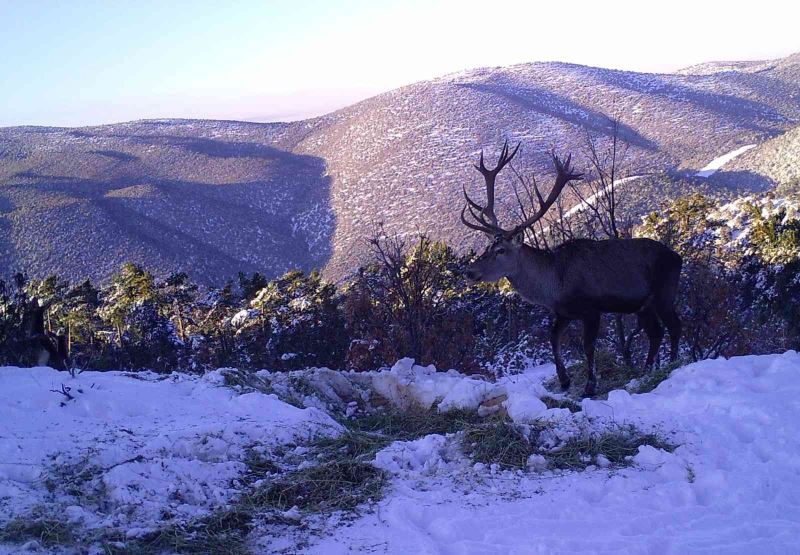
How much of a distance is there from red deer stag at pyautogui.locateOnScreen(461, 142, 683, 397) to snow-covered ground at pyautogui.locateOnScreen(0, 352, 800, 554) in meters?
1.43

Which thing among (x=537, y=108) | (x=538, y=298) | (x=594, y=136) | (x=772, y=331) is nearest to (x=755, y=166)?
(x=594, y=136)

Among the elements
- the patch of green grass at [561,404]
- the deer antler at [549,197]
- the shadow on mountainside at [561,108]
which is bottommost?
the patch of green grass at [561,404]

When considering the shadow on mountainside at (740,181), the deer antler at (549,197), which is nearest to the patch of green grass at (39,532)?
the deer antler at (549,197)

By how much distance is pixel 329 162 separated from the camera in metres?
69.2

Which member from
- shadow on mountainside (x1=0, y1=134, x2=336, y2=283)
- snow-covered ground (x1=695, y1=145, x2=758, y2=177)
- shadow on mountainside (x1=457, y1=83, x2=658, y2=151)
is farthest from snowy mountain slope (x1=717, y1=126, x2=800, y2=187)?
shadow on mountainside (x1=0, y1=134, x2=336, y2=283)

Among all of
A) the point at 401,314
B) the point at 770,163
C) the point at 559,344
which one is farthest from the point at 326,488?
the point at 770,163

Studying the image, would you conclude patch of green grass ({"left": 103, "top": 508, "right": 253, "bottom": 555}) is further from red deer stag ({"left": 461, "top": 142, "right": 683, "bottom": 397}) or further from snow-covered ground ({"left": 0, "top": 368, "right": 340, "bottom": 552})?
red deer stag ({"left": 461, "top": 142, "right": 683, "bottom": 397})

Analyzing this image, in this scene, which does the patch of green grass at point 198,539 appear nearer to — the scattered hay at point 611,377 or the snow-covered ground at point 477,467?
the snow-covered ground at point 477,467

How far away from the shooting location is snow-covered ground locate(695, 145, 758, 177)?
1742 inches

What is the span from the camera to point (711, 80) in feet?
253

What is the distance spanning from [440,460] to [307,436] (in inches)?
51.3

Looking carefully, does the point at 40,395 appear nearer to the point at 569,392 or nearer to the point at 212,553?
the point at 212,553

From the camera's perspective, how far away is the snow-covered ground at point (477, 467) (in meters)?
3.77

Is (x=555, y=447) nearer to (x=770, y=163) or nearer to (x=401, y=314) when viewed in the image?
(x=401, y=314)
